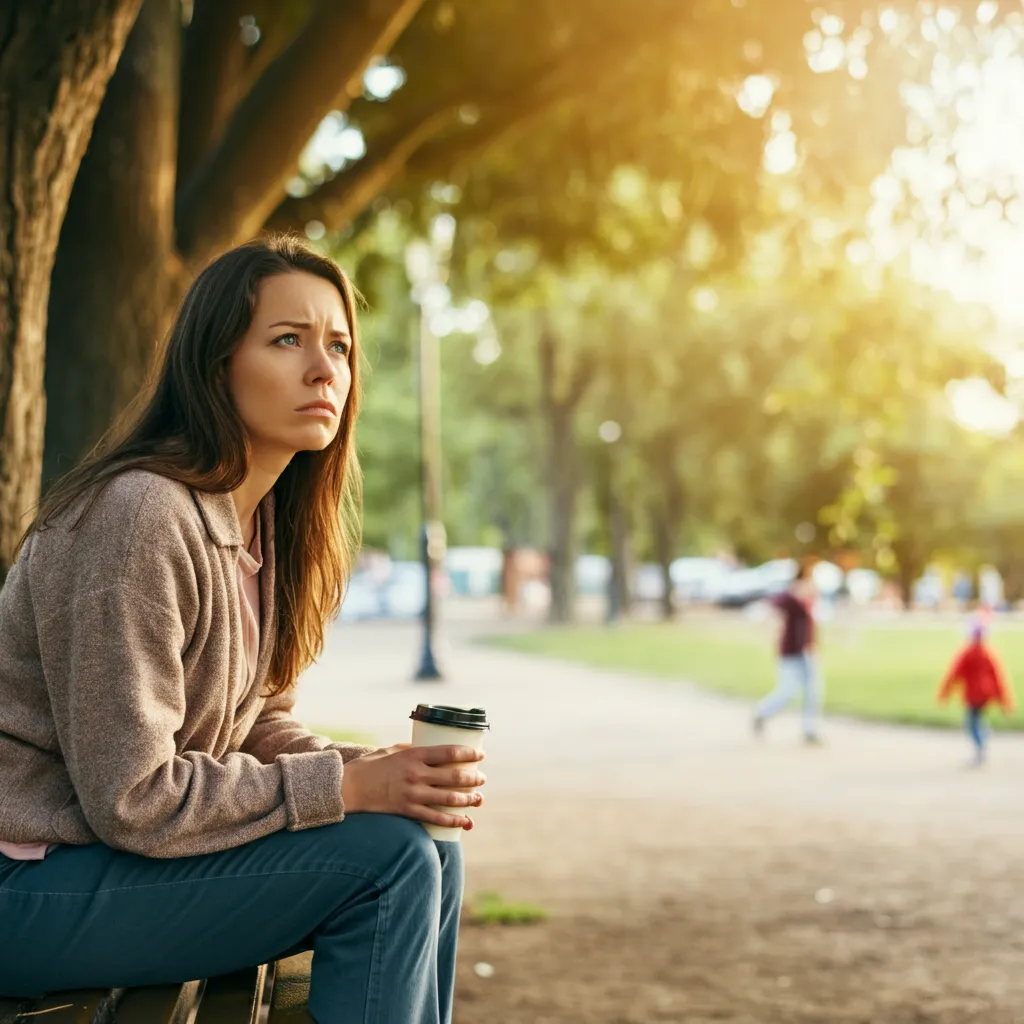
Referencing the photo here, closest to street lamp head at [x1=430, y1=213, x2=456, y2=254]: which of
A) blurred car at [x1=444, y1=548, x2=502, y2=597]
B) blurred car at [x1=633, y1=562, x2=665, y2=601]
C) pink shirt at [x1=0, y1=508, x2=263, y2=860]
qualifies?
pink shirt at [x1=0, y1=508, x2=263, y2=860]

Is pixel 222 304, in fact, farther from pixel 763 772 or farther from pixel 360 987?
pixel 763 772

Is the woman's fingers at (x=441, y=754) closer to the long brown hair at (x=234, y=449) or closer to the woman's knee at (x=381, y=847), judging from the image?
the woman's knee at (x=381, y=847)

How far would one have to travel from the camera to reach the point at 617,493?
134 ft

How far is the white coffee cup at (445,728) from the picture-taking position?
7.75 feet

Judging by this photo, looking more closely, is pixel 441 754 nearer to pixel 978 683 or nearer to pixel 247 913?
pixel 247 913

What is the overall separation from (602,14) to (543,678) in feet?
48.4

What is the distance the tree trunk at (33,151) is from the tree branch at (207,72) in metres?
3.80

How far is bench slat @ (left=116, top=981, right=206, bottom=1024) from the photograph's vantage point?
224 cm

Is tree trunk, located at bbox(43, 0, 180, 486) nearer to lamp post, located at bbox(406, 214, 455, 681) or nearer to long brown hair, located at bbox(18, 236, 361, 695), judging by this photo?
long brown hair, located at bbox(18, 236, 361, 695)

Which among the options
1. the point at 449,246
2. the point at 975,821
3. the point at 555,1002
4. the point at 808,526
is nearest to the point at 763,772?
the point at 975,821

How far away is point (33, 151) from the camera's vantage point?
3.56 meters

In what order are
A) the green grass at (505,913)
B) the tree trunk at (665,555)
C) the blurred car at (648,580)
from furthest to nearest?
1. the blurred car at (648,580)
2. the tree trunk at (665,555)
3. the green grass at (505,913)

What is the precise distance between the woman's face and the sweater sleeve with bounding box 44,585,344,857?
17.7 inches

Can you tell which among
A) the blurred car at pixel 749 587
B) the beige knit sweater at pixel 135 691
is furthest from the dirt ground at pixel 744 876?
the blurred car at pixel 749 587
